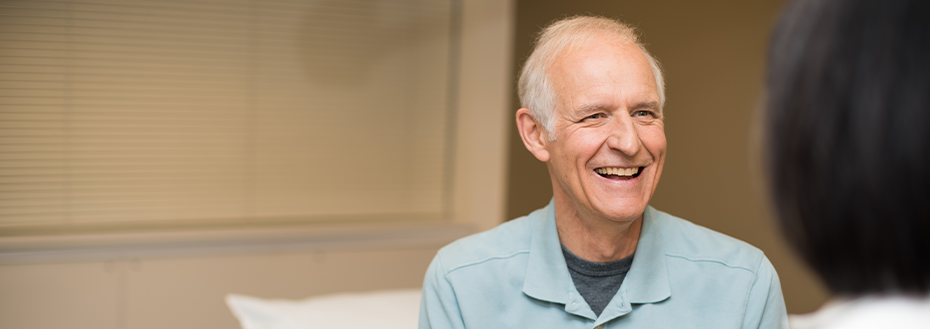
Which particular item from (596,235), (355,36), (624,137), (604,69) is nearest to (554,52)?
(604,69)

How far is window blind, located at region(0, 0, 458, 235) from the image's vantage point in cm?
259

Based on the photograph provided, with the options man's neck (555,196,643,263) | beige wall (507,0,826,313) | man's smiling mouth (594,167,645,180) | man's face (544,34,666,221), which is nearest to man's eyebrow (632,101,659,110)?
man's face (544,34,666,221)

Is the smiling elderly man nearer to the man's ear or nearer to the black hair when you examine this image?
the man's ear

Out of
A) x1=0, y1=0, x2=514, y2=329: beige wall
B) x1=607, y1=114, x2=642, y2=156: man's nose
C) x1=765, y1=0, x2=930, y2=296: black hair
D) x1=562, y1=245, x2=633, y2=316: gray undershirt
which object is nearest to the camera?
x1=765, y1=0, x2=930, y2=296: black hair

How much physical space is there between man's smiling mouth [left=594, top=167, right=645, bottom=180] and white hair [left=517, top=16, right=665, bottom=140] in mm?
123

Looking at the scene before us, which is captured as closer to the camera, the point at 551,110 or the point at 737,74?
the point at 551,110

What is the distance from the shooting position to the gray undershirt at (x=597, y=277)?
4.35 feet

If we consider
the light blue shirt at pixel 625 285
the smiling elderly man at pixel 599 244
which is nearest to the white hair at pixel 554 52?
the smiling elderly man at pixel 599 244

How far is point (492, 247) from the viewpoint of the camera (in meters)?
1.41

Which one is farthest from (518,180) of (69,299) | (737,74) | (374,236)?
(69,299)

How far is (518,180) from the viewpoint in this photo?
3.09 metres

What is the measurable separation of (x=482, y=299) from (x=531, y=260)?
0.13 meters

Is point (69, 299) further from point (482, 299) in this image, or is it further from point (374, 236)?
point (482, 299)

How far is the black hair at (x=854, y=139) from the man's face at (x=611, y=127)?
72 cm
